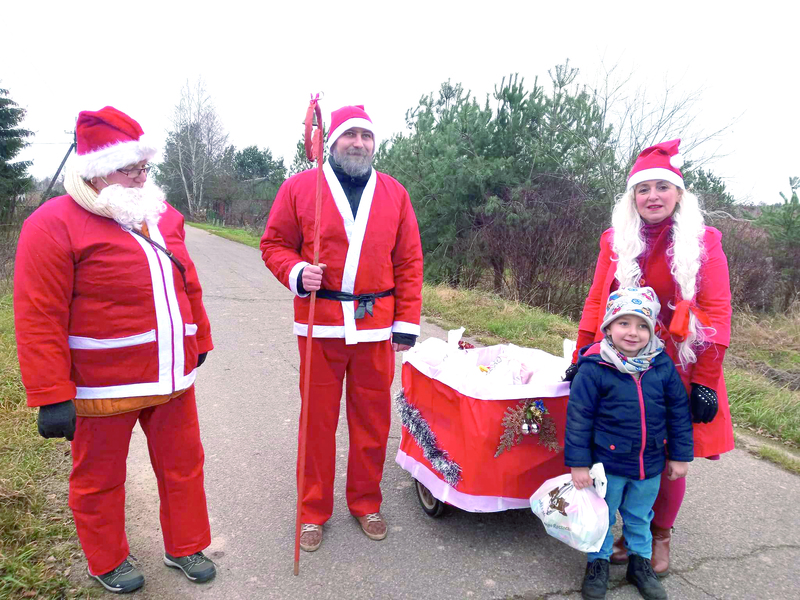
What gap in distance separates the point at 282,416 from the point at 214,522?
1466 millimetres

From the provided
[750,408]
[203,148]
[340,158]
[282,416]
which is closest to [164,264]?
[340,158]

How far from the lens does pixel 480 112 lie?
445 inches

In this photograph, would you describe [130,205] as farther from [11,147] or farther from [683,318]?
[11,147]

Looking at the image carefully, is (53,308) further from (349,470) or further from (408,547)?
(408,547)

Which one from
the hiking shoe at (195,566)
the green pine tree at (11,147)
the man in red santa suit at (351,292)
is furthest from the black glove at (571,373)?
the green pine tree at (11,147)

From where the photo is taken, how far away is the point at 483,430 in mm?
2605

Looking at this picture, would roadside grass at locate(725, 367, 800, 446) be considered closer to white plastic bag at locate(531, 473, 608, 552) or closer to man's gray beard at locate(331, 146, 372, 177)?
white plastic bag at locate(531, 473, 608, 552)

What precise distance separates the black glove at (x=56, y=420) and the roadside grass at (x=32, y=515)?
818 mm

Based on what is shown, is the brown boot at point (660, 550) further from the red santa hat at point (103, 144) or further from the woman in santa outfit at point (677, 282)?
the red santa hat at point (103, 144)

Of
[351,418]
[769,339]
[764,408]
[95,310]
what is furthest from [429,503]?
[769,339]

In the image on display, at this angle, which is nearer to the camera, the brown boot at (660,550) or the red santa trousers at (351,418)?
the brown boot at (660,550)

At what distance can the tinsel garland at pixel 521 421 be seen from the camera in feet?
8.47

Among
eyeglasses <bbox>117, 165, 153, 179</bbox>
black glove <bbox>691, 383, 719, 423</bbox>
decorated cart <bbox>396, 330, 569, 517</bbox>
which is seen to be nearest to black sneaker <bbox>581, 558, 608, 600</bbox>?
decorated cart <bbox>396, 330, 569, 517</bbox>

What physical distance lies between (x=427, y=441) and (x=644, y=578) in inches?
46.7
